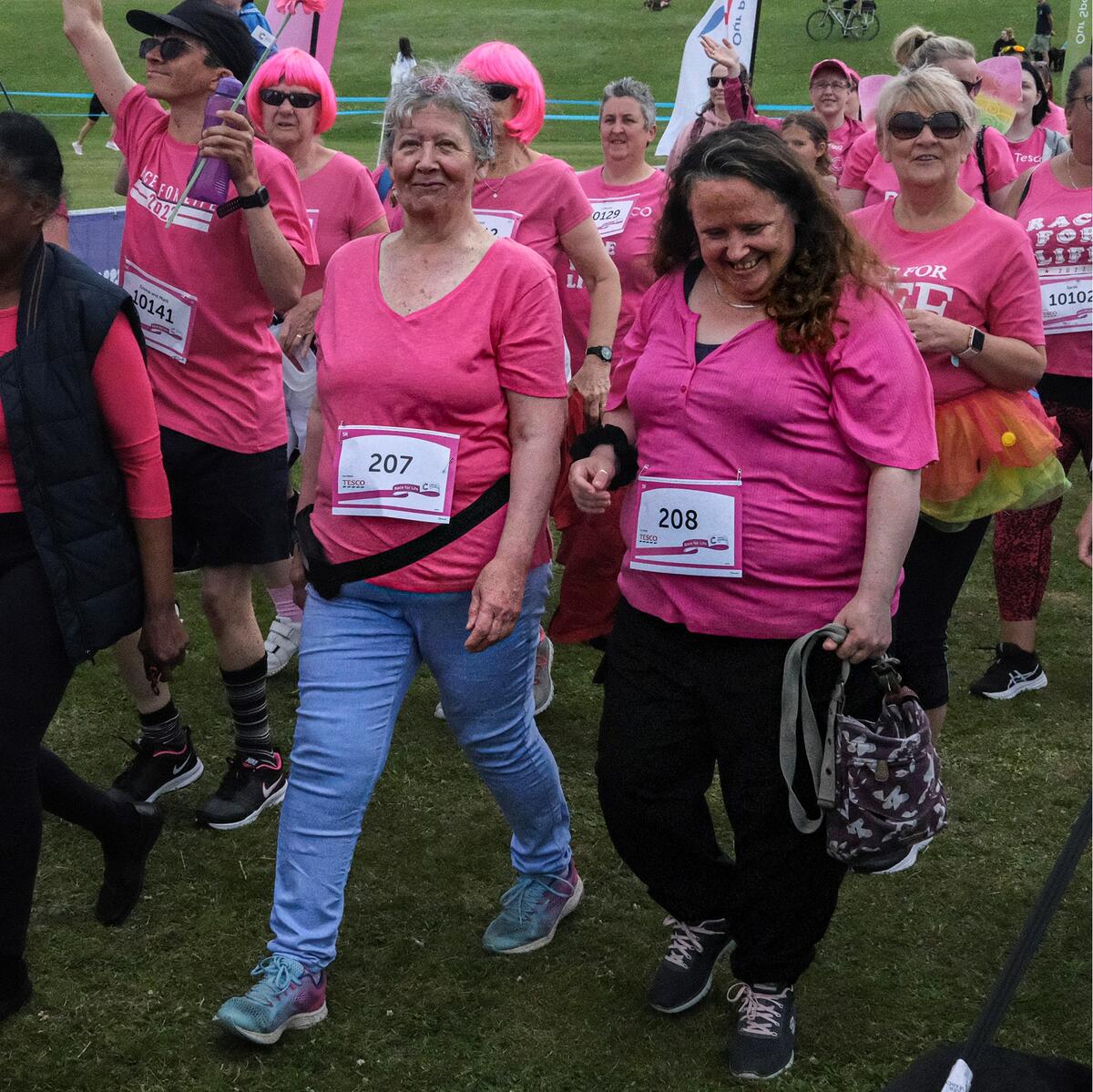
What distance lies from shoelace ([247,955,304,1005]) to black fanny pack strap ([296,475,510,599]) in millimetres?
745

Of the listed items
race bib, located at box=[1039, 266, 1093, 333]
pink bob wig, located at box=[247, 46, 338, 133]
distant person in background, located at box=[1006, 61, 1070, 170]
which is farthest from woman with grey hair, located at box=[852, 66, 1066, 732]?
distant person in background, located at box=[1006, 61, 1070, 170]

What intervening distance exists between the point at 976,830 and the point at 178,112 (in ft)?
9.28

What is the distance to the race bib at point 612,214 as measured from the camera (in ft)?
18.0

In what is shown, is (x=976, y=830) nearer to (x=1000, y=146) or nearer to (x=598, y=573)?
(x=598, y=573)

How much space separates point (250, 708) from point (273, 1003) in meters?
1.21

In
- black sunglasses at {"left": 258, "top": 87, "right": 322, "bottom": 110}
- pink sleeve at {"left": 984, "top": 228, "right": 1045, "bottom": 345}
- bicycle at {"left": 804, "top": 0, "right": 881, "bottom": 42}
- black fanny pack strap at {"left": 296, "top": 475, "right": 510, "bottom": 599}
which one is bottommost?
bicycle at {"left": 804, "top": 0, "right": 881, "bottom": 42}

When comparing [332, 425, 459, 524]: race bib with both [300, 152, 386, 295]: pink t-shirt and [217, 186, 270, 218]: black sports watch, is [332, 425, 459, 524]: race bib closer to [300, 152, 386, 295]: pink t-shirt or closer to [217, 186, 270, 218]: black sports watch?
[217, 186, 270, 218]: black sports watch

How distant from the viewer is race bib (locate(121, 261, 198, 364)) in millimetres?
3740

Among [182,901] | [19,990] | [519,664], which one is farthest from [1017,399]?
[19,990]

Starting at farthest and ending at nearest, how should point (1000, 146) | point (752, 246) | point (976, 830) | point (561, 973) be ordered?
point (1000, 146), point (976, 830), point (561, 973), point (752, 246)

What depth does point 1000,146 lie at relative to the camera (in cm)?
495

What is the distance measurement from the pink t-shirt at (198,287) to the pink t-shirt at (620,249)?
137 centimetres

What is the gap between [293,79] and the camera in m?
5.00

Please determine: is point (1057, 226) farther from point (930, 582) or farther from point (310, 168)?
point (310, 168)
